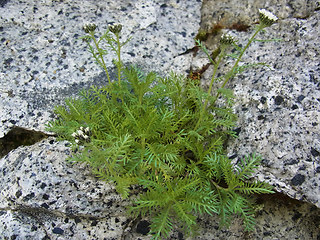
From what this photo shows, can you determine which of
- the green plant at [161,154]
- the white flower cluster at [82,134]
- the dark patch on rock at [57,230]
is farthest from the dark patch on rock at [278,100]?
the dark patch on rock at [57,230]

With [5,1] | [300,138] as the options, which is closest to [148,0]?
[5,1]

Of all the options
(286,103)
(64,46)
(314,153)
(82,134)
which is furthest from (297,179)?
(64,46)

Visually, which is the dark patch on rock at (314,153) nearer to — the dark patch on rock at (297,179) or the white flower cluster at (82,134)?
the dark patch on rock at (297,179)

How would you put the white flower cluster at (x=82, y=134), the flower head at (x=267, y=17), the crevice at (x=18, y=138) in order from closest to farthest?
the white flower cluster at (x=82, y=134) < the flower head at (x=267, y=17) < the crevice at (x=18, y=138)

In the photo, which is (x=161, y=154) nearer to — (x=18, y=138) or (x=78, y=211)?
(x=78, y=211)

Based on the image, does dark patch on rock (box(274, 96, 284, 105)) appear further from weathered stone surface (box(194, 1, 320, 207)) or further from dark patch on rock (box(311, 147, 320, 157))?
dark patch on rock (box(311, 147, 320, 157))
